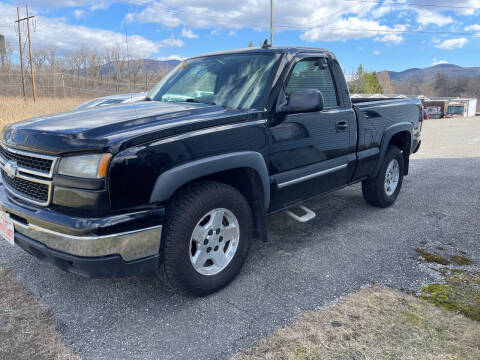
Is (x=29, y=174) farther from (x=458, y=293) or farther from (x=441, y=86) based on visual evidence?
(x=441, y=86)

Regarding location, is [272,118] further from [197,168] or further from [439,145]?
[439,145]

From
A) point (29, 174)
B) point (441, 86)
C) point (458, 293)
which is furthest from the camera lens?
point (441, 86)

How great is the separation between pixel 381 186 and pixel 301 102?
2267 millimetres

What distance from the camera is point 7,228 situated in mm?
2650

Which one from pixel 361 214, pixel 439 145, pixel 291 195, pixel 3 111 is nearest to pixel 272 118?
pixel 291 195

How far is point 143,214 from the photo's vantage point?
7.48ft

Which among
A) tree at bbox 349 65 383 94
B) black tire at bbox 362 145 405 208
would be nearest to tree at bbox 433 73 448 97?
tree at bbox 349 65 383 94

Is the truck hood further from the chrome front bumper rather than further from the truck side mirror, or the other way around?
Result: the chrome front bumper

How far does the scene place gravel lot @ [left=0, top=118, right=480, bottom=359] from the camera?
2371mm

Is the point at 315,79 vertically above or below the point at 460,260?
above

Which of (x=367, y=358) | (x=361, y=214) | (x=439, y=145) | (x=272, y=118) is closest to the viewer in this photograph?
(x=367, y=358)

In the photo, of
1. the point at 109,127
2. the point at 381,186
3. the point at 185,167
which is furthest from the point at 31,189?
the point at 381,186

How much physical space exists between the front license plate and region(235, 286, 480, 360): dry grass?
1.73 meters

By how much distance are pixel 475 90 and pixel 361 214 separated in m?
110
